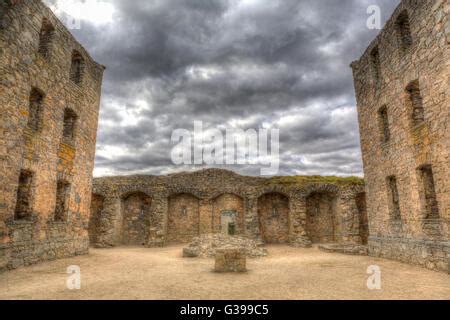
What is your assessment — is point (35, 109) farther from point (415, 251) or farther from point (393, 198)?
point (393, 198)

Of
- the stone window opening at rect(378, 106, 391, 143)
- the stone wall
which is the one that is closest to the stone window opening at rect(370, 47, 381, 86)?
the stone window opening at rect(378, 106, 391, 143)

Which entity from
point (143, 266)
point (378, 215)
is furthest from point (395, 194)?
point (143, 266)

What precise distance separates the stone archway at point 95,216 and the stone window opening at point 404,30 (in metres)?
17.6

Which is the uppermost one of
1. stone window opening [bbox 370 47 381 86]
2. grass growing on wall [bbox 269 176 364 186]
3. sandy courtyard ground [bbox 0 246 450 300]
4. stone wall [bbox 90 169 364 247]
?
stone window opening [bbox 370 47 381 86]

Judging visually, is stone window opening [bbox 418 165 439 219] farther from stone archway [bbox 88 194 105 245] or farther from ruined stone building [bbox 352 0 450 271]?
stone archway [bbox 88 194 105 245]

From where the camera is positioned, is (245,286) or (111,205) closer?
(245,286)

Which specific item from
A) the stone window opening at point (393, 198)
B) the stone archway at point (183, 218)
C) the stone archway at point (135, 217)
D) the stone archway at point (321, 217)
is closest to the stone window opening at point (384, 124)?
the stone window opening at point (393, 198)

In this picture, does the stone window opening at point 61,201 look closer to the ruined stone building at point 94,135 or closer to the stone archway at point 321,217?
the ruined stone building at point 94,135

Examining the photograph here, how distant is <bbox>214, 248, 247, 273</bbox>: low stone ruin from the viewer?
314 inches

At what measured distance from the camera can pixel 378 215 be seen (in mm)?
11758

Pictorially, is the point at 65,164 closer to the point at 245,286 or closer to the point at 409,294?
the point at 245,286

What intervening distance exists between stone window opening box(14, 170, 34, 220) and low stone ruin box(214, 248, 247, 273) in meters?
6.23

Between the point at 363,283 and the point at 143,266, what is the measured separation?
633 centimetres

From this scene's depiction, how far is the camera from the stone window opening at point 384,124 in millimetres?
11461
